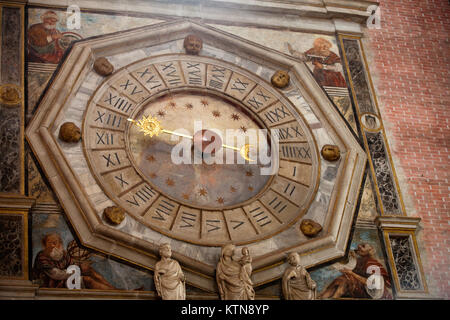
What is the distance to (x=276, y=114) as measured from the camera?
28.5 ft

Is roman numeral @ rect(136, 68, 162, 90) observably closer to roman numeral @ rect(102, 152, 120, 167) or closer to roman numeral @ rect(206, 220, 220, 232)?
roman numeral @ rect(102, 152, 120, 167)

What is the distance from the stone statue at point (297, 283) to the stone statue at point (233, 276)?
0.40 metres

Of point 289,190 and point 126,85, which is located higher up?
point 126,85

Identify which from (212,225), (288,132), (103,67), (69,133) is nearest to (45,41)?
(103,67)

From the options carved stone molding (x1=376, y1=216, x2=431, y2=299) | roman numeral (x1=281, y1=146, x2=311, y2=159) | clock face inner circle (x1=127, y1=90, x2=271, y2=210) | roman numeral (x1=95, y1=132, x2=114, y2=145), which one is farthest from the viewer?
roman numeral (x1=281, y1=146, x2=311, y2=159)

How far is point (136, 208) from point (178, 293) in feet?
3.73

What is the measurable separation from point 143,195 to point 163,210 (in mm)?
270

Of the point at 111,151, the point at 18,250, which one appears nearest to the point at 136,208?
the point at 111,151

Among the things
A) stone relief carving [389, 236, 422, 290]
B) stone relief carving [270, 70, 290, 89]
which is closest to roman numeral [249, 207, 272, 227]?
stone relief carving [389, 236, 422, 290]

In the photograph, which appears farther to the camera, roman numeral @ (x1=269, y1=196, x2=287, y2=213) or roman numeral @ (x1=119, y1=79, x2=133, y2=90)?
roman numeral @ (x1=119, y1=79, x2=133, y2=90)

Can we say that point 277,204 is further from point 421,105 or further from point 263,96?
point 421,105

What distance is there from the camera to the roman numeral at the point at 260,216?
7753 mm

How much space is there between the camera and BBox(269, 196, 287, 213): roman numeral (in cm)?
790

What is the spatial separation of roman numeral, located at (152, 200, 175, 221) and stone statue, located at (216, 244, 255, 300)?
0.77 m
